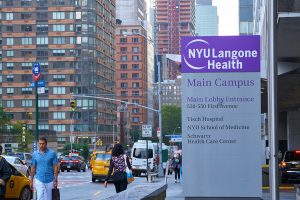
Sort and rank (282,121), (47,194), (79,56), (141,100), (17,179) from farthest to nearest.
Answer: (141,100), (79,56), (282,121), (17,179), (47,194)

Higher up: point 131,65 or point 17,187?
point 131,65

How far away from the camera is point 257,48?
1054cm

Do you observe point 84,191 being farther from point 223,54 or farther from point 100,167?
point 223,54

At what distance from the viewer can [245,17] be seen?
269 ft

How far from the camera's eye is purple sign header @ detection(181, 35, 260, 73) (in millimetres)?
10469

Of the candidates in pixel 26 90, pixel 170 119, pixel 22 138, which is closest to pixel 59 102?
pixel 26 90

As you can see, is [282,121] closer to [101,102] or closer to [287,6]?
[287,6]

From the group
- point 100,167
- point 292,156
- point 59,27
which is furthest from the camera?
point 59,27

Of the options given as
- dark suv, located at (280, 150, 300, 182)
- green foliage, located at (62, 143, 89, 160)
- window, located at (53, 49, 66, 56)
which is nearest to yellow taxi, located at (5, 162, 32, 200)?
dark suv, located at (280, 150, 300, 182)

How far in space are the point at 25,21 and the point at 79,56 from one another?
1272cm

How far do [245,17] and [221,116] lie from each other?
73.0 meters

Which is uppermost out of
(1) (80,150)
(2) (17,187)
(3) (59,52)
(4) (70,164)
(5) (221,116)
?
(3) (59,52)

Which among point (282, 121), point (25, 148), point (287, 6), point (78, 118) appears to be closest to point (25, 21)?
point (78, 118)

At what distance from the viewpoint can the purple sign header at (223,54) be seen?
1047cm
